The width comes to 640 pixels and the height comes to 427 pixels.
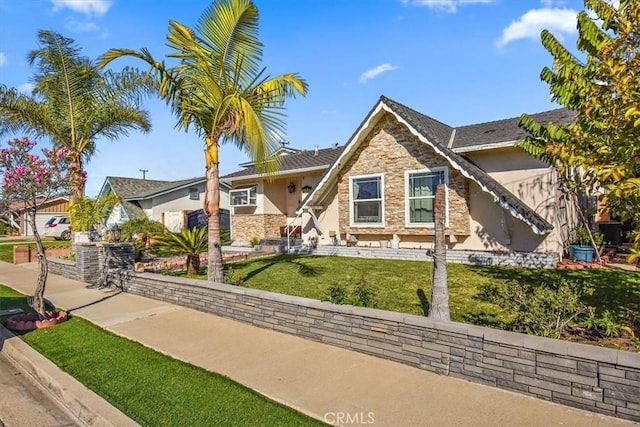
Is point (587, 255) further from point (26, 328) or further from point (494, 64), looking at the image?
point (26, 328)

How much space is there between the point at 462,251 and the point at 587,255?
3258mm

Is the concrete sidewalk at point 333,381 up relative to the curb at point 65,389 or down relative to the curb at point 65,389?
up

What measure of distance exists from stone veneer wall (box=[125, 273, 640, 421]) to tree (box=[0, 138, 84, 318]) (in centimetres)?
419

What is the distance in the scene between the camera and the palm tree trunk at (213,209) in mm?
8508

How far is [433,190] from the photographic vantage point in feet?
42.8

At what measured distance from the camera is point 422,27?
482 inches

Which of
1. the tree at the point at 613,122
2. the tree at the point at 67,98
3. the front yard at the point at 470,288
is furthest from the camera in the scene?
the tree at the point at 67,98

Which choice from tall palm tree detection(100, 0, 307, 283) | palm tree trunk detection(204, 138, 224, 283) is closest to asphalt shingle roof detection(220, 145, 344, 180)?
tall palm tree detection(100, 0, 307, 283)

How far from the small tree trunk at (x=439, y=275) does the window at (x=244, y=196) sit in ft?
47.7

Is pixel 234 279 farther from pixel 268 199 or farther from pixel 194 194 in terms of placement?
pixel 194 194

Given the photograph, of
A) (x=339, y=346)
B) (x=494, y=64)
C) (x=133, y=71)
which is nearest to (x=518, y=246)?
(x=494, y=64)
